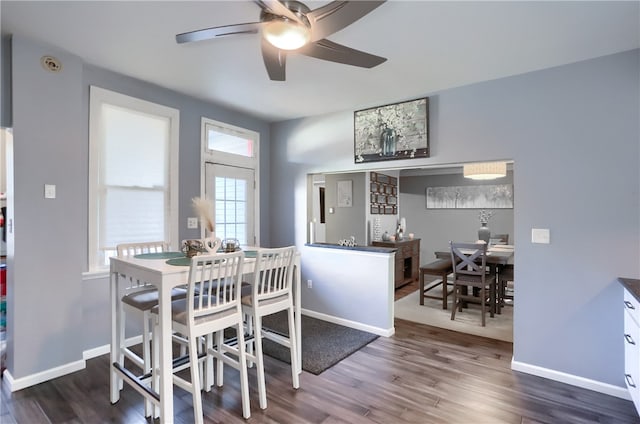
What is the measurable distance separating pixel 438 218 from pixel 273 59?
19.8ft

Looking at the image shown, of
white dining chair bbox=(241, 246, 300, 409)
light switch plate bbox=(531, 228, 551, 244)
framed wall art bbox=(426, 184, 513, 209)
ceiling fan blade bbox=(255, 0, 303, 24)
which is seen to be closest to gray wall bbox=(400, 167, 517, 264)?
framed wall art bbox=(426, 184, 513, 209)

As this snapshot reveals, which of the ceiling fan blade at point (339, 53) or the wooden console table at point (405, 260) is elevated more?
the ceiling fan blade at point (339, 53)

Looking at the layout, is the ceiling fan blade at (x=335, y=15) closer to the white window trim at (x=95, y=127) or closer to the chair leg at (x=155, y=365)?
the chair leg at (x=155, y=365)

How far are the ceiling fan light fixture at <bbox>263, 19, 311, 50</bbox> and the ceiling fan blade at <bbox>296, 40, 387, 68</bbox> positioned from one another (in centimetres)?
19

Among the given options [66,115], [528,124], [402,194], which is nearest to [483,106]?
[528,124]

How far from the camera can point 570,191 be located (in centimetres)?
263

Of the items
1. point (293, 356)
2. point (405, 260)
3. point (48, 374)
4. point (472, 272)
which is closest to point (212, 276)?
point (293, 356)

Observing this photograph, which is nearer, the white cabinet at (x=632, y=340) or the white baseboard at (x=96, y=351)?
the white cabinet at (x=632, y=340)

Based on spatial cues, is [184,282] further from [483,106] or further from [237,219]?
[483,106]

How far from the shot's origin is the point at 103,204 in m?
3.01

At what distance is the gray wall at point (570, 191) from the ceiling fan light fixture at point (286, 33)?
6.75 ft

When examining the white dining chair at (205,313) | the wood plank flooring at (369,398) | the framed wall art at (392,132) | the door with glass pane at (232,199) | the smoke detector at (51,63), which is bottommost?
Result: the wood plank flooring at (369,398)

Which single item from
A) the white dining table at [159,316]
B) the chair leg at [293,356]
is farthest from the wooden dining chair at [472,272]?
the white dining table at [159,316]

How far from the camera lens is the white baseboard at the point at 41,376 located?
2.42 metres
